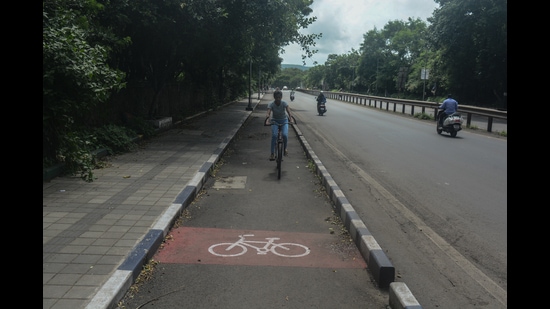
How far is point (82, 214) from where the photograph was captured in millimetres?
5621

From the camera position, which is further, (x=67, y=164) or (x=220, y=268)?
(x=67, y=164)

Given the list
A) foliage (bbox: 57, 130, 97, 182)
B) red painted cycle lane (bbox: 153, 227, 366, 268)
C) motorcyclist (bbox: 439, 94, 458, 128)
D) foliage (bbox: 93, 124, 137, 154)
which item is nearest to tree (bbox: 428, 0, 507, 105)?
motorcyclist (bbox: 439, 94, 458, 128)

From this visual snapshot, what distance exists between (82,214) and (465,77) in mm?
42727

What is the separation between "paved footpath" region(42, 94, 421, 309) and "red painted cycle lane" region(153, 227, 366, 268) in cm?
18

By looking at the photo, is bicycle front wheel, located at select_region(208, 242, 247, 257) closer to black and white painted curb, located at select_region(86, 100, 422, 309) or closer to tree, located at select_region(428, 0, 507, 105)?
black and white painted curb, located at select_region(86, 100, 422, 309)

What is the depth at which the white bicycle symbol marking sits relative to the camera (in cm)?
473

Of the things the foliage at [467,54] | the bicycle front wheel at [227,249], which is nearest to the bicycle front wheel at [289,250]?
the bicycle front wheel at [227,249]

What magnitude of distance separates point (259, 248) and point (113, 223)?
6.21 ft

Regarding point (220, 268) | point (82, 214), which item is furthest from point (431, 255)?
point (82, 214)

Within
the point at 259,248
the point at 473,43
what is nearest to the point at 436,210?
the point at 259,248

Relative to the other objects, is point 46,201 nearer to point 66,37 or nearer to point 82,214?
point 82,214
